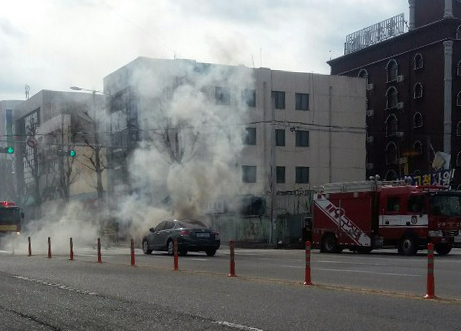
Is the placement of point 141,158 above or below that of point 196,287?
above

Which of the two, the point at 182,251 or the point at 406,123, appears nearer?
the point at 182,251

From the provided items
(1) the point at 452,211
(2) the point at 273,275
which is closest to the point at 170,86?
(1) the point at 452,211

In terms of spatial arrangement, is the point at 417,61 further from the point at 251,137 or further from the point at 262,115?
the point at 251,137

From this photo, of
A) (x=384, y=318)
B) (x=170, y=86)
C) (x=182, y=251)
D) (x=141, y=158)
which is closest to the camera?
(x=384, y=318)

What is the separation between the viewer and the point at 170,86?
113 ft

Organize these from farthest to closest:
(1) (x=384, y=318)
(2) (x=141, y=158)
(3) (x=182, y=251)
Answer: (2) (x=141, y=158)
(3) (x=182, y=251)
(1) (x=384, y=318)

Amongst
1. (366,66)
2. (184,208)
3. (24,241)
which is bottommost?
(24,241)

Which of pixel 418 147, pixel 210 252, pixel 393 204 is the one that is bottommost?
pixel 210 252

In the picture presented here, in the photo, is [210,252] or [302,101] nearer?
[210,252]

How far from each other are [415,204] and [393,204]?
2.95ft

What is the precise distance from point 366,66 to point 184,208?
97.4ft

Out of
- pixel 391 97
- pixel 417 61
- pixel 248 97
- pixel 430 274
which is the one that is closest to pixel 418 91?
pixel 417 61

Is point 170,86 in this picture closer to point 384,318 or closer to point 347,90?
point 347,90

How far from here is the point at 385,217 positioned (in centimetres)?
2419
